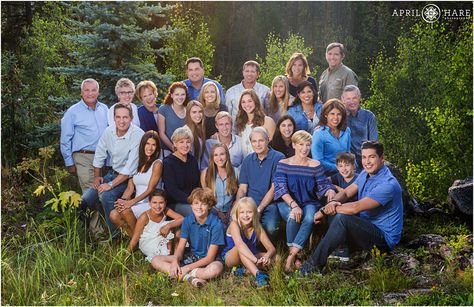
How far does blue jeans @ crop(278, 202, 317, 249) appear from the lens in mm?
7129

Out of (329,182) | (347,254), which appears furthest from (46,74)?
(347,254)

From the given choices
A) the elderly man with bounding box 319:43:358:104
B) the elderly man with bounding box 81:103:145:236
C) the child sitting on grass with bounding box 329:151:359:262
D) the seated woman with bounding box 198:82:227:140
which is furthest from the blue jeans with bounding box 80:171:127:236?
the elderly man with bounding box 319:43:358:104

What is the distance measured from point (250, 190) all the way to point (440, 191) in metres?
2.52

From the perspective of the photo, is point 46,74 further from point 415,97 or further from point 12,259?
point 415,97

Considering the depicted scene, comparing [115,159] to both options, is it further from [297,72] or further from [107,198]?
[297,72]

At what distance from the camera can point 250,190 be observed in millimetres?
7328

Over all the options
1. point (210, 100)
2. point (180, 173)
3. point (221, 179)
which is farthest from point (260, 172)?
point (210, 100)

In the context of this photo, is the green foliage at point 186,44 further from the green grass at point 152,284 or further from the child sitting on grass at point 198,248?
the green grass at point 152,284

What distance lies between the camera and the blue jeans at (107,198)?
24.9 feet

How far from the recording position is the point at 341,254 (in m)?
7.22

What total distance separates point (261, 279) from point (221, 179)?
1148 millimetres

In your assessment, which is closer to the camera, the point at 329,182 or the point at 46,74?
the point at 329,182

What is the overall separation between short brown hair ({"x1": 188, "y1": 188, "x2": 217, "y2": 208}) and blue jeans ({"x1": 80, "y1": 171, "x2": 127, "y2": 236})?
2.67 ft

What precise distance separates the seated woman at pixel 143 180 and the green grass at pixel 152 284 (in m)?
Result: 0.31
